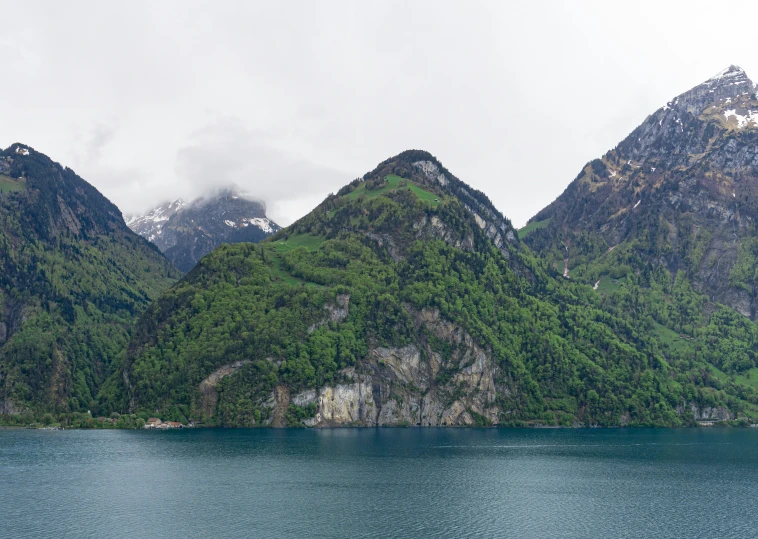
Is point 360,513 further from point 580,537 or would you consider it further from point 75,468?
point 75,468

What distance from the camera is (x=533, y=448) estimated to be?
18412cm

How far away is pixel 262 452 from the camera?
540ft

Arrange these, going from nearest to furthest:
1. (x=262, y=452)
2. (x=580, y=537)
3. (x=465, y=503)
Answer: (x=580, y=537), (x=465, y=503), (x=262, y=452)

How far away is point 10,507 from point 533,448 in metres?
123

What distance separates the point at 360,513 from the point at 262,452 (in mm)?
66311

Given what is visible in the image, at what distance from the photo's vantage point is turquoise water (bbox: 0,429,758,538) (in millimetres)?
95938

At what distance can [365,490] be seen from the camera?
4688 inches

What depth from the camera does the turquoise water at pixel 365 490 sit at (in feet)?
315

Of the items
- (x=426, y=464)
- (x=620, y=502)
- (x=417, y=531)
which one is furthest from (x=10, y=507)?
(x=620, y=502)

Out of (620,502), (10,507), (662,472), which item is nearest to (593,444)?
(662,472)

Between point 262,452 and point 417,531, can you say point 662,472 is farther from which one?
point 262,452

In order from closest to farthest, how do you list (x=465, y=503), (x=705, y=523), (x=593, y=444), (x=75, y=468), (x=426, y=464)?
(x=705, y=523) < (x=465, y=503) < (x=75, y=468) < (x=426, y=464) < (x=593, y=444)

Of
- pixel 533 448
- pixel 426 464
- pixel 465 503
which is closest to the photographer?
pixel 465 503

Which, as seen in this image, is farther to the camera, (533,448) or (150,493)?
(533,448)
